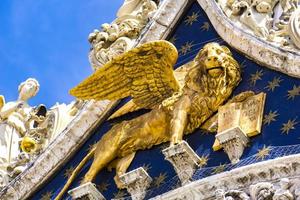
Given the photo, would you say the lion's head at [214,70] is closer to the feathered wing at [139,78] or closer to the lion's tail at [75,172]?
the feathered wing at [139,78]

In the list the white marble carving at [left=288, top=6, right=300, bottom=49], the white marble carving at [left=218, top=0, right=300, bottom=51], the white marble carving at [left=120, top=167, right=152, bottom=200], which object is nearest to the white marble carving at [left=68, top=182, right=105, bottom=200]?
the white marble carving at [left=120, top=167, right=152, bottom=200]

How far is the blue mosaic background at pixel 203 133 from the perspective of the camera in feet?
43.9

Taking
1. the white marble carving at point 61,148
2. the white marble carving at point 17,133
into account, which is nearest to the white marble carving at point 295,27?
the white marble carving at point 61,148

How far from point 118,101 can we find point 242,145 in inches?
103

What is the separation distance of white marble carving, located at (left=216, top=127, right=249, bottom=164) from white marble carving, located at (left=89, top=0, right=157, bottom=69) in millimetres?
2958

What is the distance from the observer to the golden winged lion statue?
14.2 m

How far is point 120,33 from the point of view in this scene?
16.4 metres

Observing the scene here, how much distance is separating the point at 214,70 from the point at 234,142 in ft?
3.85

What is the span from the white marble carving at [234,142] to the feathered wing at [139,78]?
4.70ft

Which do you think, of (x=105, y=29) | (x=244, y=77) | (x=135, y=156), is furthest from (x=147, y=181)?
(x=105, y=29)

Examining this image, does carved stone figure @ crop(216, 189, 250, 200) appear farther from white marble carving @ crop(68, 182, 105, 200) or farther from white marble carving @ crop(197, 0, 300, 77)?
white marble carving @ crop(68, 182, 105, 200)

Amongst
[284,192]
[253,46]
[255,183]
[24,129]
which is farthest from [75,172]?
[284,192]

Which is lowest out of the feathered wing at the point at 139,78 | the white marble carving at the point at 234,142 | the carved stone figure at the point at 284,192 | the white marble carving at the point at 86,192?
the carved stone figure at the point at 284,192

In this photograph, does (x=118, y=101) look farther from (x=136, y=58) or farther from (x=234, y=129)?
(x=234, y=129)
